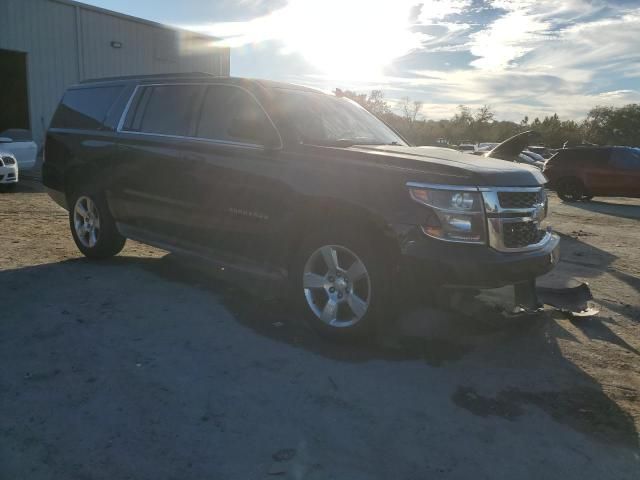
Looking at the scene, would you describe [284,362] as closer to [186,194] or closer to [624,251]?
[186,194]

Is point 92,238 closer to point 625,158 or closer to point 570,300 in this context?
point 570,300

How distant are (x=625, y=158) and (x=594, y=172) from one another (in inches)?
34.1

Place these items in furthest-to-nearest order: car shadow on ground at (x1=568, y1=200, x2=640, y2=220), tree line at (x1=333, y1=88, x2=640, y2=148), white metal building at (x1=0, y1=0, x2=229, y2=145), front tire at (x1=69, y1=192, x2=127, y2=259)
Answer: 1. tree line at (x1=333, y1=88, x2=640, y2=148)
2. white metal building at (x1=0, y1=0, x2=229, y2=145)
3. car shadow on ground at (x1=568, y1=200, x2=640, y2=220)
4. front tire at (x1=69, y1=192, x2=127, y2=259)

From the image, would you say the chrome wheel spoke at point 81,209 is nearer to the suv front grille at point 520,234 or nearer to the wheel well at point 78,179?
the wheel well at point 78,179

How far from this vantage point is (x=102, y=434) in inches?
104

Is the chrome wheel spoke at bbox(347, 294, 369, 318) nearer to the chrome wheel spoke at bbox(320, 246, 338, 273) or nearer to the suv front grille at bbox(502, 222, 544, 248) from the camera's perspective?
the chrome wheel spoke at bbox(320, 246, 338, 273)

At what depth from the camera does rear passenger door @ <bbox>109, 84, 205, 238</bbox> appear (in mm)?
4797

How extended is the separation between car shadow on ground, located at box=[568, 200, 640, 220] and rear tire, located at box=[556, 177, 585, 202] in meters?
0.34

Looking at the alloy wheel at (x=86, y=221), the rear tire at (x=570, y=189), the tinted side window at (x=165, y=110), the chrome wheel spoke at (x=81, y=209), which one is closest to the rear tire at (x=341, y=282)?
the tinted side window at (x=165, y=110)

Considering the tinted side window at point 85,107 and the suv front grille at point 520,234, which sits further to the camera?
the tinted side window at point 85,107

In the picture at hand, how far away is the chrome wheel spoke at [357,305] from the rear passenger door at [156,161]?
1790 mm

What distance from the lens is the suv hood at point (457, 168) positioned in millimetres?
3420

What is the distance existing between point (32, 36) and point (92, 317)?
18.5m

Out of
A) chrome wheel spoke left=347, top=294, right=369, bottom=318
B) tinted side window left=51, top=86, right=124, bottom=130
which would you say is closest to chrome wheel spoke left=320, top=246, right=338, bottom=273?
chrome wheel spoke left=347, top=294, right=369, bottom=318
